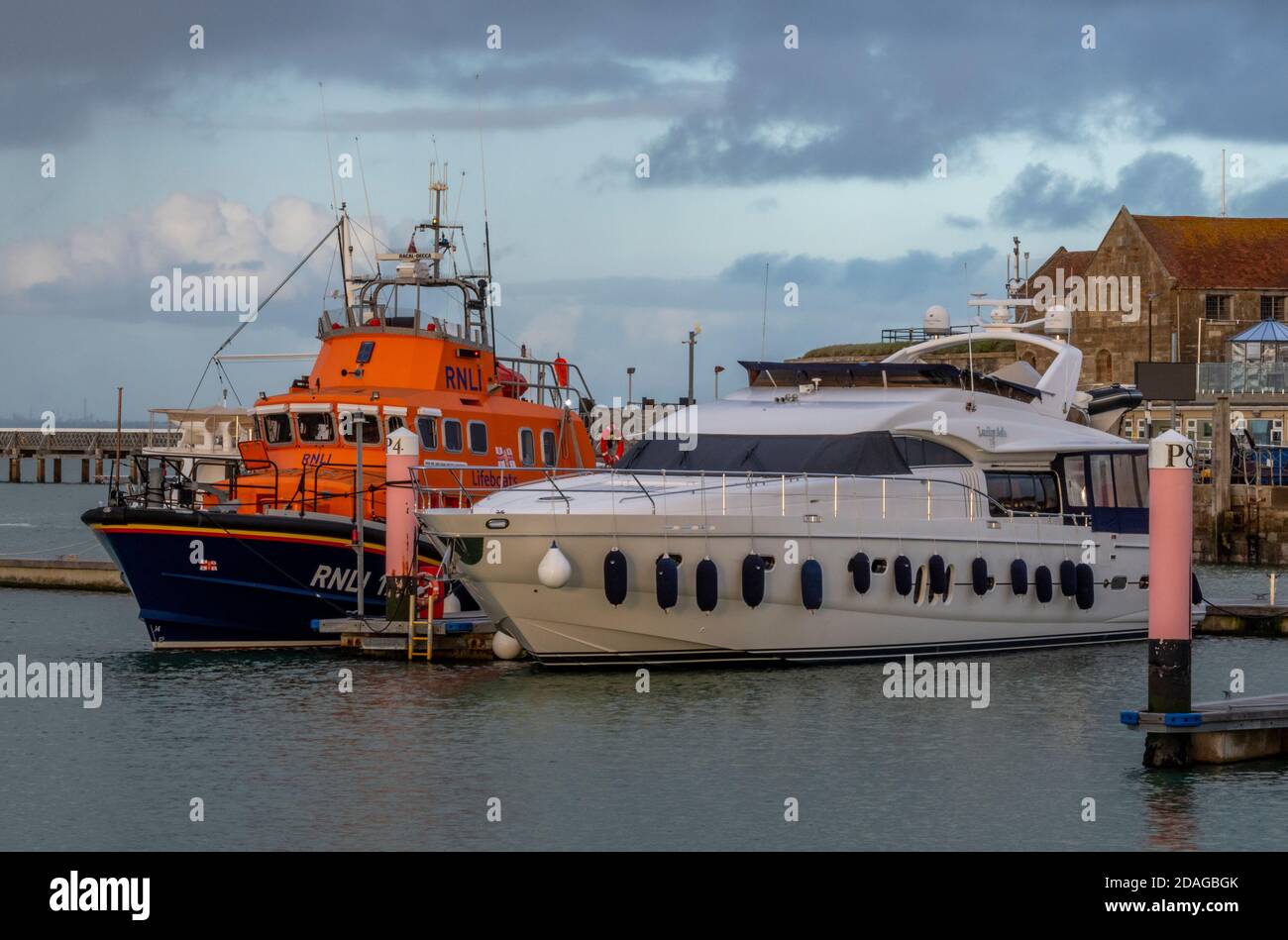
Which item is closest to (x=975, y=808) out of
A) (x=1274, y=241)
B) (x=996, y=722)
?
(x=996, y=722)

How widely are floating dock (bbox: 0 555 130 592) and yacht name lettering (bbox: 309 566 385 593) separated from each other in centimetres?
1296

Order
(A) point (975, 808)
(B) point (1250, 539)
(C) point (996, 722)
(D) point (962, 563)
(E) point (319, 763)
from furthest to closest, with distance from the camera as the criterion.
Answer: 1. (B) point (1250, 539)
2. (D) point (962, 563)
3. (C) point (996, 722)
4. (E) point (319, 763)
5. (A) point (975, 808)

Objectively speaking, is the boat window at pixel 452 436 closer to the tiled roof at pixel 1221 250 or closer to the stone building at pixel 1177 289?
the stone building at pixel 1177 289

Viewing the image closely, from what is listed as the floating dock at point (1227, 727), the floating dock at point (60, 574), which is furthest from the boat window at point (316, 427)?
the floating dock at point (1227, 727)

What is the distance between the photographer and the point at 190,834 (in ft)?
49.1

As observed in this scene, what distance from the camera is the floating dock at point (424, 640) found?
2367 cm

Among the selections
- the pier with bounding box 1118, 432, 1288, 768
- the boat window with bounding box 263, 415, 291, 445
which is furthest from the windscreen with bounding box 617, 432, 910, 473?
the pier with bounding box 1118, 432, 1288, 768

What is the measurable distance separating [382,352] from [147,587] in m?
4.87

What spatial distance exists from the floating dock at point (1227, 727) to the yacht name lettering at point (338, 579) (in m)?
11.7

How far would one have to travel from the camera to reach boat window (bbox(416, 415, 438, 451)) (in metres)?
26.2

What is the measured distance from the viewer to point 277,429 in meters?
26.8

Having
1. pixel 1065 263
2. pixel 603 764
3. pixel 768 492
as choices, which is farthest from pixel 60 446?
pixel 603 764

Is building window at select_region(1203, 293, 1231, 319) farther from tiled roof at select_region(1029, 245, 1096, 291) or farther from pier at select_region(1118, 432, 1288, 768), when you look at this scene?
pier at select_region(1118, 432, 1288, 768)
